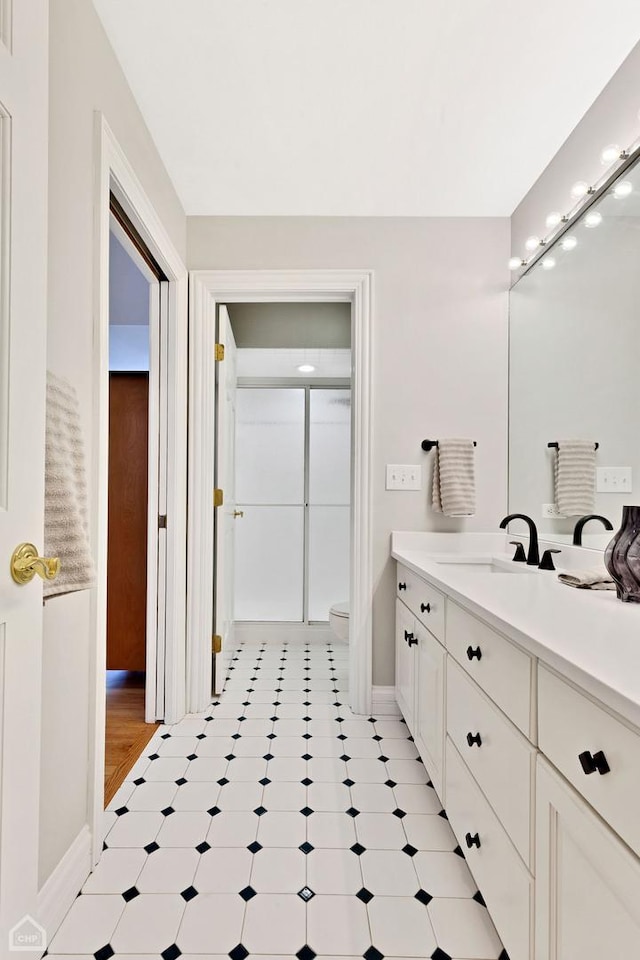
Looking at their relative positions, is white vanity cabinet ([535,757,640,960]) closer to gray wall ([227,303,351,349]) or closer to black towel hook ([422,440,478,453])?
black towel hook ([422,440,478,453])

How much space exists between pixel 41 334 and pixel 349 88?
143 centimetres

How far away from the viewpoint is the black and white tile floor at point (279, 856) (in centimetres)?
114

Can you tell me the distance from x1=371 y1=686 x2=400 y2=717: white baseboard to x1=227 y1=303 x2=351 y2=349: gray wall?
2.30 m

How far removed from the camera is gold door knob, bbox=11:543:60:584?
2.71ft

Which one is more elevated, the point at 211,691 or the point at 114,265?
the point at 114,265

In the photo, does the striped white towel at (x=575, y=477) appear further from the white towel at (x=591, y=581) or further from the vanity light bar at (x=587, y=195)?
the vanity light bar at (x=587, y=195)

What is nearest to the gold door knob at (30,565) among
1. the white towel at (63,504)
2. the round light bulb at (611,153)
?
the white towel at (63,504)

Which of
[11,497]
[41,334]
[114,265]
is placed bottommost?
[11,497]

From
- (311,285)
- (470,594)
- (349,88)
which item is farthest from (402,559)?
(349,88)

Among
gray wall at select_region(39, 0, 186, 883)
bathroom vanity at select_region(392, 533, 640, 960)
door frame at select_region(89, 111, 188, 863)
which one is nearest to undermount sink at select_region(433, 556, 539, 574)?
bathroom vanity at select_region(392, 533, 640, 960)

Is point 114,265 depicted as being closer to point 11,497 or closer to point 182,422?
point 182,422

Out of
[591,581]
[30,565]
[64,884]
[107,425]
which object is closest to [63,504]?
[30,565]

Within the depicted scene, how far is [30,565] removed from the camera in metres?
0.84

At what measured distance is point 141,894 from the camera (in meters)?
1.26
